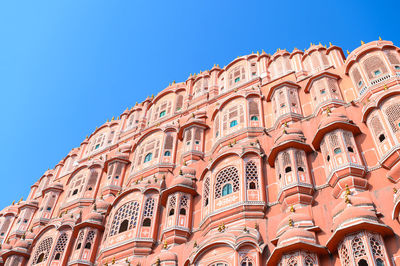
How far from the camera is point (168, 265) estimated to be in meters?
18.2

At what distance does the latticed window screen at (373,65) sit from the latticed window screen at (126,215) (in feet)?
48.8

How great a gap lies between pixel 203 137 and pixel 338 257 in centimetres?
1396

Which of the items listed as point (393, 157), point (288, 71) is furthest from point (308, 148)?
point (288, 71)

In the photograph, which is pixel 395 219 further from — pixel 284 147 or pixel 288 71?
pixel 288 71

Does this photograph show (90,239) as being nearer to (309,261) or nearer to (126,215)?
(126,215)

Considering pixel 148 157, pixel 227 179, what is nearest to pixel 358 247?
pixel 227 179

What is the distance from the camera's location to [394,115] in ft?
60.0

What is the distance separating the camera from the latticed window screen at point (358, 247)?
13.4 metres

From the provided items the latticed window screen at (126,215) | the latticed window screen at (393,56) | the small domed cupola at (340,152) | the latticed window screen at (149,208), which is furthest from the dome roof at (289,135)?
the latticed window screen at (126,215)

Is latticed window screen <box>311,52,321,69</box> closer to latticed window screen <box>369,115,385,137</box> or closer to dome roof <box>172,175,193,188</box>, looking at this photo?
latticed window screen <box>369,115,385,137</box>

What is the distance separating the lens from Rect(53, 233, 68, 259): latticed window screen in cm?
2428

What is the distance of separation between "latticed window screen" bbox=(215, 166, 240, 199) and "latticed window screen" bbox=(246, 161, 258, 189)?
55 centimetres

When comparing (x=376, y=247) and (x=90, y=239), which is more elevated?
(x=90, y=239)

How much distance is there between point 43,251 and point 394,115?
70.1 feet
